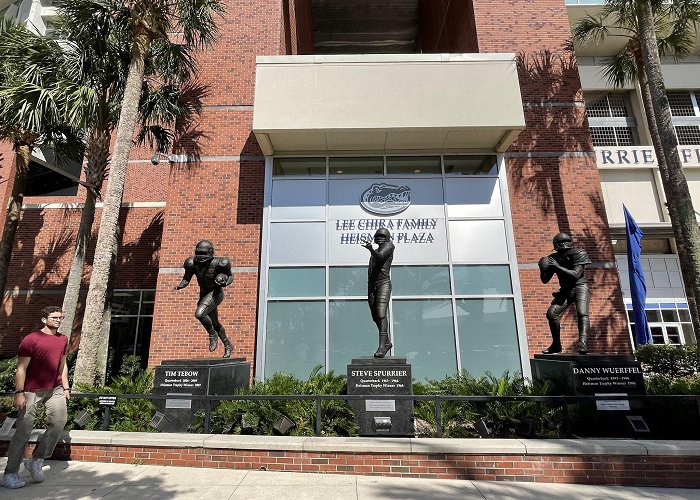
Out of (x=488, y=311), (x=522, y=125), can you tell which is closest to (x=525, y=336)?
(x=488, y=311)

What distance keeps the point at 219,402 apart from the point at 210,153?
25.2 feet

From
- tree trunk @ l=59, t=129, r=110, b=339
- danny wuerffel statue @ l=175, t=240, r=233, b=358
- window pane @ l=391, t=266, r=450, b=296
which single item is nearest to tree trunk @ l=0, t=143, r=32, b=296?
tree trunk @ l=59, t=129, r=110, b=339

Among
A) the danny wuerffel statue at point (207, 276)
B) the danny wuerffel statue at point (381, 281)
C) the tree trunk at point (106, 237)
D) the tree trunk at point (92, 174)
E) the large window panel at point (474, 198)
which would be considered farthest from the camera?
the large window panel at point (474, 198)

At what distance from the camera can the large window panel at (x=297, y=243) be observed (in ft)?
35.7

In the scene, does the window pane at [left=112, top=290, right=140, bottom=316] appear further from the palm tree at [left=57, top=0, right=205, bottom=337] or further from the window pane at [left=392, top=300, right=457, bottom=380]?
the window pane at [left=392, top=300, right=457, bottom=380]

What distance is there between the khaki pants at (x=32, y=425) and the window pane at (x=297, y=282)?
20.0 feet

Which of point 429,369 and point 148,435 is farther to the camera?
point 429,369

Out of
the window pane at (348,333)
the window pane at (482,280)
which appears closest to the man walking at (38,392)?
the window pane at (348,333)

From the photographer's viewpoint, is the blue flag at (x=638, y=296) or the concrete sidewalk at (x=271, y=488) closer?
the concrete sidewalk at (x=271, y=488)

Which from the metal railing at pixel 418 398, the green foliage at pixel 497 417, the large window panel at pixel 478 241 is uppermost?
the large window panel at pixel 478 241

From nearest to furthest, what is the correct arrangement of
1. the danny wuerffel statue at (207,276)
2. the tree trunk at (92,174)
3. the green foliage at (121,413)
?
the green foliage at (121,413), the danny wuerffel statue at (207,276), the tree trunk at (92,174)

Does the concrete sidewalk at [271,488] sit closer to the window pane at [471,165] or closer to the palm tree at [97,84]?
the palm tree at [97,84]

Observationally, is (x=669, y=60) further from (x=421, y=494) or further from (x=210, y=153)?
(x=421, y=494)

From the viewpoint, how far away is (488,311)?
34.4ft
